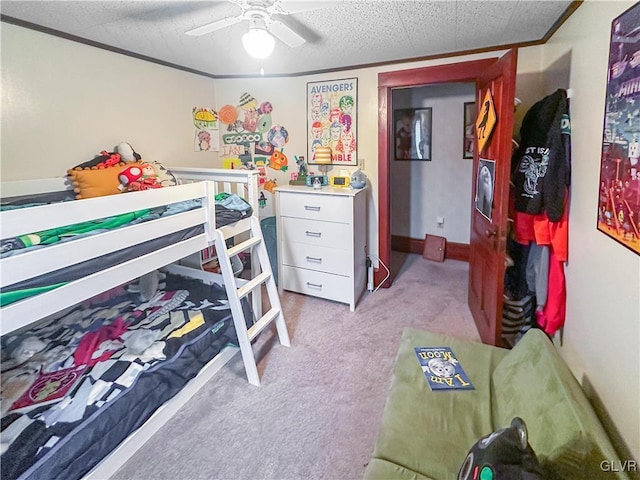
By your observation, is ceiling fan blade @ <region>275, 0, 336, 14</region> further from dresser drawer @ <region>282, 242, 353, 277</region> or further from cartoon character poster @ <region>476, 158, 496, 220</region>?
dresser drawer @ <region>282, 242, 353, 277</region>

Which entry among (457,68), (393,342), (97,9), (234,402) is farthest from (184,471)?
(457,68)

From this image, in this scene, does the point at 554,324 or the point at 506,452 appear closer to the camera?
the point at 506,452

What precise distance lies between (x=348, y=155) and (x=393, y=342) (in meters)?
1.82

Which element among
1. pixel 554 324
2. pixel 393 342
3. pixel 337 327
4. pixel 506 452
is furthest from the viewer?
pixel 337 327

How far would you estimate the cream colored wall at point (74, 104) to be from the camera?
220cm

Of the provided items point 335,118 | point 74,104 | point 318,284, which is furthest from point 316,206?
point 74,104

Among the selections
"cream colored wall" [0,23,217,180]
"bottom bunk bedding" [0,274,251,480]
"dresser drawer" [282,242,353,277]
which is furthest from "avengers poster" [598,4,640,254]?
"cream colored wall" [0,23,217,180]

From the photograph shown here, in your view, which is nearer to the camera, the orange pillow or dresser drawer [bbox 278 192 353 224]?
the orange pillow

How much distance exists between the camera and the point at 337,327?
2.80m

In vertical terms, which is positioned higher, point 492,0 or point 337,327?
point 492,0

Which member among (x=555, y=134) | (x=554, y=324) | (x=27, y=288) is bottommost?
(x=554, y=324)

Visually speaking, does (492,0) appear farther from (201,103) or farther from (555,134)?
(201,103)

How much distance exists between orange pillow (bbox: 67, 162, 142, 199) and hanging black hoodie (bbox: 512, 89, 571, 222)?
2618mm

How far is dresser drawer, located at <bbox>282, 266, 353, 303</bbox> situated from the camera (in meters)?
3.11
